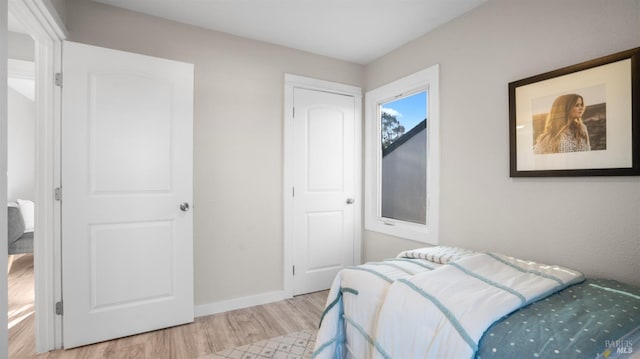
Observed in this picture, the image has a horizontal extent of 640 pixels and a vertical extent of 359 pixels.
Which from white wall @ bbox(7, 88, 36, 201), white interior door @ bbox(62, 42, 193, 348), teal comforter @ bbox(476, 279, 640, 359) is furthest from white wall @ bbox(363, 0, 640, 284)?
white wall @ bbox(7, 88, 36, 201)

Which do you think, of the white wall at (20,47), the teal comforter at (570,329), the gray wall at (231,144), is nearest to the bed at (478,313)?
the teal comforter at (570,329)

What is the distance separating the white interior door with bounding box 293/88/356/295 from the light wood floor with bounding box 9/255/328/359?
37cm

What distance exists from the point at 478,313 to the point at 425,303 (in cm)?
20

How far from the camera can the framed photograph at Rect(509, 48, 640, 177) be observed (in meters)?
1.52

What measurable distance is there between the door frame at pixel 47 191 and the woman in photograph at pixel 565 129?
122 inches

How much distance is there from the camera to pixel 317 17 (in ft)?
8.02

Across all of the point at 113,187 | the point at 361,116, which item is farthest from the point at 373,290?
the point at 361,116

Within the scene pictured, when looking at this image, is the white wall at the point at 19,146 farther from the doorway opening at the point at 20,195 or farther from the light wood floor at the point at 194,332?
the light wood floor at the point at 194,332

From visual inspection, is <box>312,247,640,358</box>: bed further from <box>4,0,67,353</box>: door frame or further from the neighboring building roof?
<box>4,0,67,353</box>: door frame

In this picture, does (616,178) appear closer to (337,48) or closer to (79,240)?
(337,48)

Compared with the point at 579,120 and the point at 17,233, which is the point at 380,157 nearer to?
the point at 579,120

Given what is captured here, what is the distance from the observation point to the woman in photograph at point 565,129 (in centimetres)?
169

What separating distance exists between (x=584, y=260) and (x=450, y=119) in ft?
4.16

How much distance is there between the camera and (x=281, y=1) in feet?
7.30
